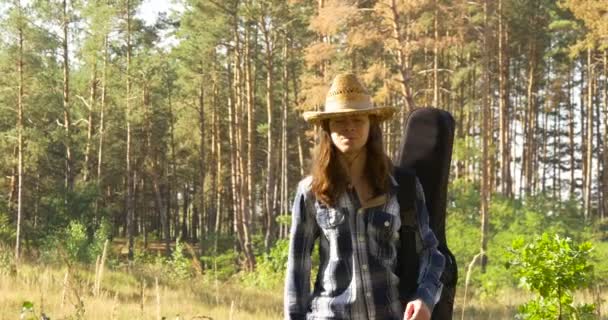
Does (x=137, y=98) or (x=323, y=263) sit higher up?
(x=137, y=98)

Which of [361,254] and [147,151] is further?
[147,151]

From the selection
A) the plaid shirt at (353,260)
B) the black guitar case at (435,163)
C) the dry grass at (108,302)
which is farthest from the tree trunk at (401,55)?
the plaid shirt at (353,260)

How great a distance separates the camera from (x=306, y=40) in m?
33.4

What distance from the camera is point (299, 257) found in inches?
96.6

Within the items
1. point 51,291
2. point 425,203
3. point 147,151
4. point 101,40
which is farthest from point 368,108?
point 147,151

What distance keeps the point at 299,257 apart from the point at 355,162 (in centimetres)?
39

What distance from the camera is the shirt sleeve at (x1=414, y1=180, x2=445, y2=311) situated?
2.35 m

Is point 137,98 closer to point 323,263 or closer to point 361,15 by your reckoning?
point 361,15

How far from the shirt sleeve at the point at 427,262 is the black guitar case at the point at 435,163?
13 centimetres

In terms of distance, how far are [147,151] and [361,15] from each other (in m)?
28.1

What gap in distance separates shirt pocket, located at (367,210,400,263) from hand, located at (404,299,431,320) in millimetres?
173

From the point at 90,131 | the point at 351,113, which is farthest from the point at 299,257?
the point at 90,131

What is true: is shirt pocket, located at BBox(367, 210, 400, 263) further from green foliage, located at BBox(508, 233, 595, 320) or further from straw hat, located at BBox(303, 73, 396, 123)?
green foliage, located at BBox(508, 233, 595, 320)

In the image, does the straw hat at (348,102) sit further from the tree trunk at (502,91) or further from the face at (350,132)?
the tree trunk at (502,91)
